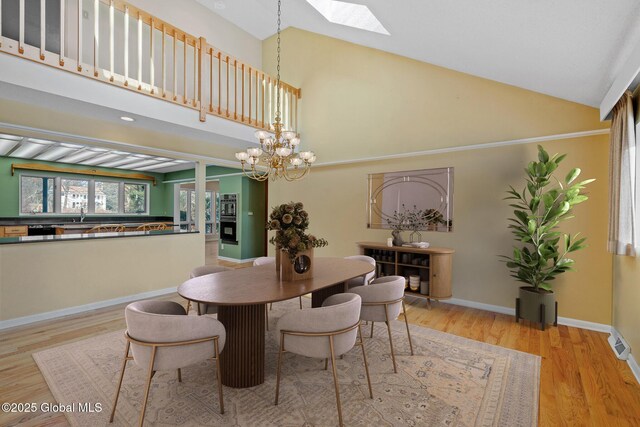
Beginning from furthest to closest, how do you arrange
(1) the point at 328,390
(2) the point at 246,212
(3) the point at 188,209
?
(3) the point at 188,209 → (2) the point at 246,212 → (1) the point at 328,390

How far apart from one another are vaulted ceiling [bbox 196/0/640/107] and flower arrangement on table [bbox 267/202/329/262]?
6.91 ft

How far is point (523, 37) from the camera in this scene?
8.29ft

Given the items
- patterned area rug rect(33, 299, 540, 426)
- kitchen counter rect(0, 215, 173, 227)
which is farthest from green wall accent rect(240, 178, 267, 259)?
patterned area rug rect(33, 299, 540, 426)

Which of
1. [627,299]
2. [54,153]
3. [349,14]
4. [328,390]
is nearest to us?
[328,390]

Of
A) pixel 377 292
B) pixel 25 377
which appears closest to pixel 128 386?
pixel 25 377

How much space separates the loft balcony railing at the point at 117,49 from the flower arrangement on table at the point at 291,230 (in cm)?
226

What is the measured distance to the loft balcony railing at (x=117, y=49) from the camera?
296 centimetres

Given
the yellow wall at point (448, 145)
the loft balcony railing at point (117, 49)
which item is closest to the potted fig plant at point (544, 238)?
the yellow wall at point (448, 145)

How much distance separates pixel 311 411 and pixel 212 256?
6943 millimetres

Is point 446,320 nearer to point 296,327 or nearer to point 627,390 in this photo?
point 627,390

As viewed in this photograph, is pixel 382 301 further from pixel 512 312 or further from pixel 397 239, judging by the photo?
pixel 512 312

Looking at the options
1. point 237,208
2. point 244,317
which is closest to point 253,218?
point 237,208

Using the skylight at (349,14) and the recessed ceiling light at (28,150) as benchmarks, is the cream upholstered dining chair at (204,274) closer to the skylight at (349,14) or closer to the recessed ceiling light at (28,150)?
the skylight at (349,14)

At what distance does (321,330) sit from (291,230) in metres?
0.87
